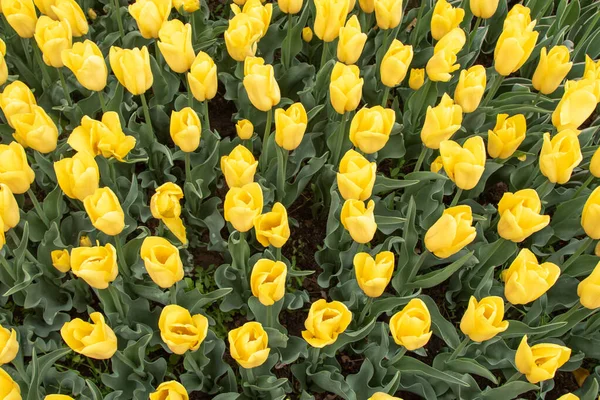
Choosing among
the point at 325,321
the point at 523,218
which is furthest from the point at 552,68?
the point at 325,321

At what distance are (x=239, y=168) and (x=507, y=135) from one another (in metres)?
0.88

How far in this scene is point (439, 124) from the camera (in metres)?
1.80

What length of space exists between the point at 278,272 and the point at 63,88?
45.3 inches

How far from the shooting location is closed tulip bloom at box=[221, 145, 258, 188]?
5.58ft

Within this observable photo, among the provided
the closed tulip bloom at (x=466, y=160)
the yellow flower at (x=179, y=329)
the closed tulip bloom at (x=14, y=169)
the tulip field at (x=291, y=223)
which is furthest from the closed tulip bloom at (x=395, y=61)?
the closed tulip bloom at (x=14, y=169)

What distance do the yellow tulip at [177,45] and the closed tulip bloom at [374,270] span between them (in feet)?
2.78

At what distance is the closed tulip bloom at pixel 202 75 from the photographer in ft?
6.10

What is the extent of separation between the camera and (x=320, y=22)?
206cm

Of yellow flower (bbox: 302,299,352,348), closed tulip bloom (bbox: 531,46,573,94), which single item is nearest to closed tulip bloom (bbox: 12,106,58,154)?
yellow flower (bbox: 302,299,352,348)

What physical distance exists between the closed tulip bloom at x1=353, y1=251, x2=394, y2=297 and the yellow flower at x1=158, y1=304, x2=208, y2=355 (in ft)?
1.35

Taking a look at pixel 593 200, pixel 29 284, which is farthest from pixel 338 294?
pixel 29 284

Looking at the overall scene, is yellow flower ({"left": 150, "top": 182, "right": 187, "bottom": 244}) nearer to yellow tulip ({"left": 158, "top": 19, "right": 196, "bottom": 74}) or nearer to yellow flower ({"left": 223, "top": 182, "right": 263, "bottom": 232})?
yellow flower ({"left": 223, "top": 182, "right": 263, "bottom": 232})

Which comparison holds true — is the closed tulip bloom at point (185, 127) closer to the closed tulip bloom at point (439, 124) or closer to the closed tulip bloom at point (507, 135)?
the closed tulip bloom at point (439, 124)

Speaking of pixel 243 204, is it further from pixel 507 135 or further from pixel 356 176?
pixel 507 135
